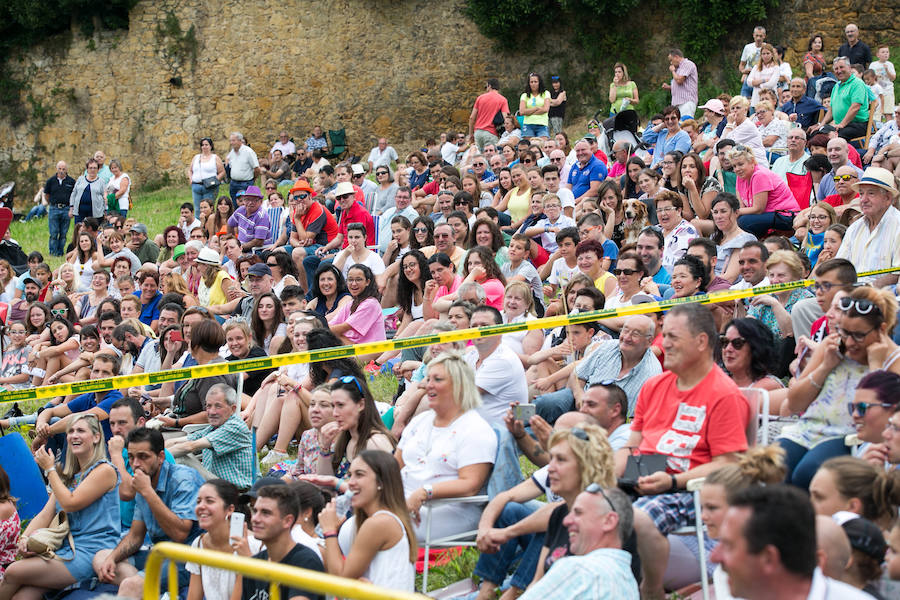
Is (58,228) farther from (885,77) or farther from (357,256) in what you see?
(885,77)

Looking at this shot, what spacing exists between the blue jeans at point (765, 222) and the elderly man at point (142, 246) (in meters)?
8.10

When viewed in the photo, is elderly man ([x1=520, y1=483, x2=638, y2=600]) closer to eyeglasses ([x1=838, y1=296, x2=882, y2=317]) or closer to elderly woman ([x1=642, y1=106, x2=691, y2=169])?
eyeglasses ([x1=838, y1=296, x2=882, y2=317])

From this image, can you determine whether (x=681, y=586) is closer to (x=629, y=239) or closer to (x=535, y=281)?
(x=535, y=281)

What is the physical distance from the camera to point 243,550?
5.03 metres

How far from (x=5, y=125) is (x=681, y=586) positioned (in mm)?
27681

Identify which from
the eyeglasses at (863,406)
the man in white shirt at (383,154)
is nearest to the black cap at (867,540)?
the eyeglasses at (863,406)

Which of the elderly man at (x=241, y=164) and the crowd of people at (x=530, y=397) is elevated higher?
the elderly man at (x=241, y=164)

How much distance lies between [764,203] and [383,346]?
14.5 ft

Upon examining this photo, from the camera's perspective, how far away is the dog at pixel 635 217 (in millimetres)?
10336

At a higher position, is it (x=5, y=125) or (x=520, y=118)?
(x=5, y=125)

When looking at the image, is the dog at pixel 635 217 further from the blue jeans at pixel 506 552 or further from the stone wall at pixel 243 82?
the stone wall at pixel 243 82

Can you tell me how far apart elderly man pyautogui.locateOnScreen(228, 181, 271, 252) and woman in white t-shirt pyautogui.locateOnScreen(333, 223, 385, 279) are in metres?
3.24

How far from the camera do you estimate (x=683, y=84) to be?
17359 mm

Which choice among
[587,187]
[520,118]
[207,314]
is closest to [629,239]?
[587,187]
